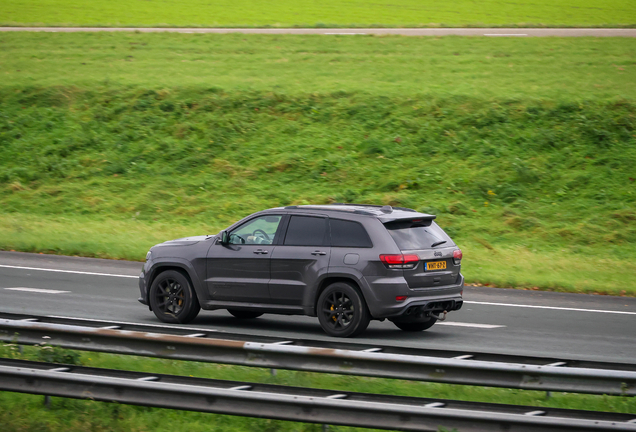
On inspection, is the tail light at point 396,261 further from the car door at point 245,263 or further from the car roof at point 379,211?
the car door at point 245,263

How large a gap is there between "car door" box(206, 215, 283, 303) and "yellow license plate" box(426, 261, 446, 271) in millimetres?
2138

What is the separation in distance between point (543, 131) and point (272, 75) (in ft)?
36.5

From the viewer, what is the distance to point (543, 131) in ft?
82.2

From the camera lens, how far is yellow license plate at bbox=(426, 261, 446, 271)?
10.9m

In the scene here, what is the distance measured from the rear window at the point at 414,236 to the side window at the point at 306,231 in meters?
0.90

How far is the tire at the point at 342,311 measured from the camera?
10742mm

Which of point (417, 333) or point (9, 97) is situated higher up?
point (9, 97)

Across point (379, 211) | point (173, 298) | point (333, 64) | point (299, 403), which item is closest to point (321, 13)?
point (333, 64)

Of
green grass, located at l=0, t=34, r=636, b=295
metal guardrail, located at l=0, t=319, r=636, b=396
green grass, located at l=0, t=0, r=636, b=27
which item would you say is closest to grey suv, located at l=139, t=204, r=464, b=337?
metal guardrail, located at l=0, t=319, r=636, b=396

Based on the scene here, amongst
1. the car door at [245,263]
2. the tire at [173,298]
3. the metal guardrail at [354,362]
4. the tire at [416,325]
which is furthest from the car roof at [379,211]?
the metal guardrail at [354,362]

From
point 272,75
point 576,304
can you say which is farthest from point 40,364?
point 272,75

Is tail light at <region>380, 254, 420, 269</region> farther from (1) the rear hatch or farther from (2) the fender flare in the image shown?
(2) the fender flare

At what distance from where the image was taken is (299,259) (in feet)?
36.5

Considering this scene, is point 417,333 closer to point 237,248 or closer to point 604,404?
point 237,248
